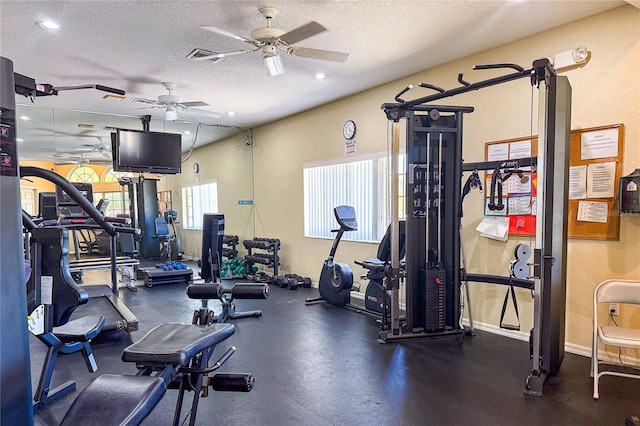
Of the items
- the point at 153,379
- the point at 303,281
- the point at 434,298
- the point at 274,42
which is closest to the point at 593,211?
the point at 434,298

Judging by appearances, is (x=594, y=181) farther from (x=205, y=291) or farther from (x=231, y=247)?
(x=231, y=247)

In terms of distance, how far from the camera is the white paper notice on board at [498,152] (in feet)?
12.5

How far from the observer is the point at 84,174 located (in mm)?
6438

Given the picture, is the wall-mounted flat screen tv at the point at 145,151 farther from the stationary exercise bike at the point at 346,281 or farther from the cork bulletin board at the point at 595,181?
the cork bulletin board at the point at 595,181

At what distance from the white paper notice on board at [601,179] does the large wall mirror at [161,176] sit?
6031 mm

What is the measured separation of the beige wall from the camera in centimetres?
304

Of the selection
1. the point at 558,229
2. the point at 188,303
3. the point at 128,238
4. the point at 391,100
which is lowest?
the point at 188,303

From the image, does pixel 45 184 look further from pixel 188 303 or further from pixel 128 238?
pixel 188 303

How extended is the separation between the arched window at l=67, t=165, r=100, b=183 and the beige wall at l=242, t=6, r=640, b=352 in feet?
12.6

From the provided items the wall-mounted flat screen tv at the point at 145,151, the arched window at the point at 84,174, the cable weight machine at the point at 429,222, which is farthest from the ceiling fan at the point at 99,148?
the cable weight machine at the point at 429,222

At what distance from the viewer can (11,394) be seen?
4.33 feet

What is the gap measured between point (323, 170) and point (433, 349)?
3515 millimetres

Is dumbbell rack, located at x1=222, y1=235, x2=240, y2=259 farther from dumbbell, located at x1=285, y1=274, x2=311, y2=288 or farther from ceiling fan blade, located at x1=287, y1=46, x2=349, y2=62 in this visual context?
ceiling fan blade, located at x1=287, y1=46, x2=349, y2=62

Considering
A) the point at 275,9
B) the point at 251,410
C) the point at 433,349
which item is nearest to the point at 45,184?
the point at 275,9
